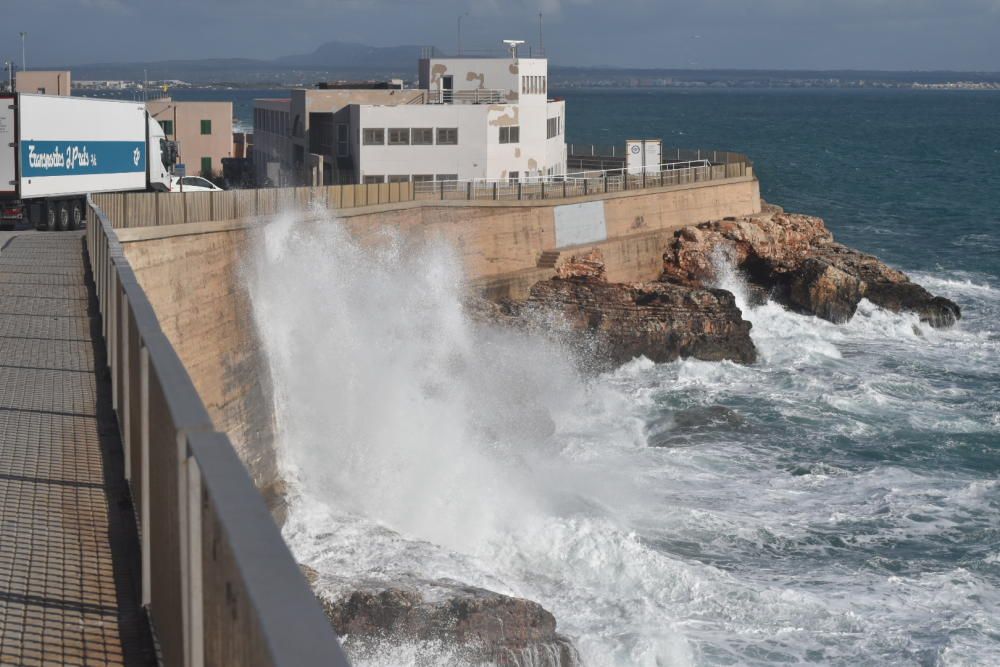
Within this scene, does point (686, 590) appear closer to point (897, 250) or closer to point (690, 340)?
point (690, 340)

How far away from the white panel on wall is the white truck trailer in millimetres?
12408

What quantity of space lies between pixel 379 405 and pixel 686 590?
10.1m

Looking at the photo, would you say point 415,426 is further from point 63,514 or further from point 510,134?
point 510,134

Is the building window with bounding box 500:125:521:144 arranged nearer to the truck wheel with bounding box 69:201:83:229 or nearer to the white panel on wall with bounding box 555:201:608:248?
the white panel on wall with bounding box 555:201:608:248

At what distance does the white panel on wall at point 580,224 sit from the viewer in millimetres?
39281

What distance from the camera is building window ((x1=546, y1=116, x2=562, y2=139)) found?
49441 millimetres

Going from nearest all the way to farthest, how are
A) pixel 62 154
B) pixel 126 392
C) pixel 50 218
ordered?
pixel 126 392 < pixel 50 218 < pixel 62 154

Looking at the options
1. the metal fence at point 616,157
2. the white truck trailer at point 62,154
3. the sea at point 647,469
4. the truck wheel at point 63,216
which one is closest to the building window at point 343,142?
the sea at point 647,469

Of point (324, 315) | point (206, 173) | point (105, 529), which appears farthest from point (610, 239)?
point (105, 529)

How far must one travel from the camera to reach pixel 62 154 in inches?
1186

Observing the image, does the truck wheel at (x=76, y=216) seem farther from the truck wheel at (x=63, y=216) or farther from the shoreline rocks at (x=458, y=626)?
the shoreline rocks at (x=458, y=626)

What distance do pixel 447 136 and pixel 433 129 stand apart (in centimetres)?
55

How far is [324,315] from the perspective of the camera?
1150 inches

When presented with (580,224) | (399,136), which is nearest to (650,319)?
(580,224)
